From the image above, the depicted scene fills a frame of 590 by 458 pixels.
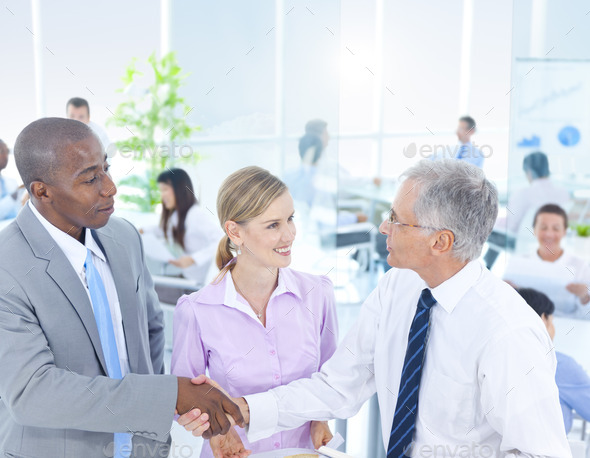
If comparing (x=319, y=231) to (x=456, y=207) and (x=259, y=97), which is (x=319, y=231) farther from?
(x=456, y=207)

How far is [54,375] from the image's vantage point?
4.42 ft

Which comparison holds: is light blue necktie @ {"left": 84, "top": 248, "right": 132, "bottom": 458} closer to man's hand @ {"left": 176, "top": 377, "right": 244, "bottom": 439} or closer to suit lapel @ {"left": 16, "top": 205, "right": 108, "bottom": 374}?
suit lapel @ {"left": 16, "top": 205, "right": 108, "bottom": 374}

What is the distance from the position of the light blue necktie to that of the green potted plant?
284cm

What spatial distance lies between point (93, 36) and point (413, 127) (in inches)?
128

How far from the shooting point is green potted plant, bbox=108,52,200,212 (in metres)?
4.29

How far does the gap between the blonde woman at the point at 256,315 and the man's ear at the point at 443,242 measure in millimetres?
429

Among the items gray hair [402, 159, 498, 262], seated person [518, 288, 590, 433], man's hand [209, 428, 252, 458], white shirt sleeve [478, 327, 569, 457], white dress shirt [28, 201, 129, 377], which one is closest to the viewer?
white shirt sleeve [478, 327, 569, 457]

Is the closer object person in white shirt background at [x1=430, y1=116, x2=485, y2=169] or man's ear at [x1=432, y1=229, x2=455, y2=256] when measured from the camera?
man's ear at [x1=432, y1=229, x2=455, y2=256]

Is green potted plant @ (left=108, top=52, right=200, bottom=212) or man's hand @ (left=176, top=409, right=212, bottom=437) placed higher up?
green potted plant @ (left=108, top=52, right=200, bottom=212)

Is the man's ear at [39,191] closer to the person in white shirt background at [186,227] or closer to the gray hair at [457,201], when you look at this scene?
the gray hair at [457,201]

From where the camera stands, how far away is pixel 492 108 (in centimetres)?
584

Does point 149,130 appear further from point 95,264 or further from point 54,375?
point 54,375

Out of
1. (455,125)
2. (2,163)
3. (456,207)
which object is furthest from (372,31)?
(456,207)

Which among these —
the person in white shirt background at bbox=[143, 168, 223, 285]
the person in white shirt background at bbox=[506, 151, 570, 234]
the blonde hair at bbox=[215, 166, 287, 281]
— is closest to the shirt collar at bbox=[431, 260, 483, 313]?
the blonde hair at bbox=[215, 166, 287, 281]
